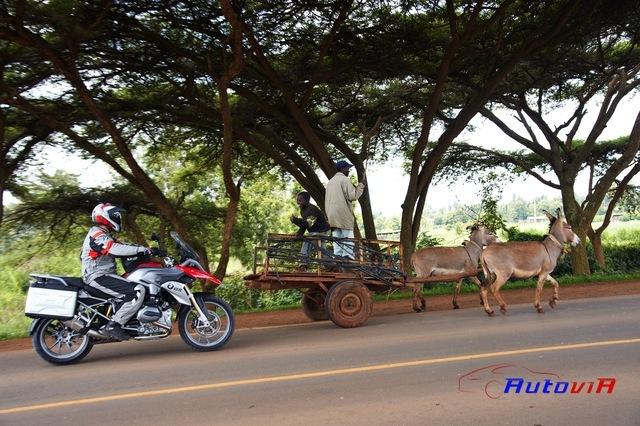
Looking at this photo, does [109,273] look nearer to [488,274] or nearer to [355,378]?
[355,378]

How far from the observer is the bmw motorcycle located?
833 centimetres

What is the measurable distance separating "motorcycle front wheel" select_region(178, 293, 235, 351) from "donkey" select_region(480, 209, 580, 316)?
4.85 metres

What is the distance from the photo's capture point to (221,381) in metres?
7.08

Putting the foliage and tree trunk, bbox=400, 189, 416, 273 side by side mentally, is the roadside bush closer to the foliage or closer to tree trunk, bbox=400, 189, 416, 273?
tree trunk, bbox=400, 189, 416, 273

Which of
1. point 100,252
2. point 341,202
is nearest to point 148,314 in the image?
point 100,252

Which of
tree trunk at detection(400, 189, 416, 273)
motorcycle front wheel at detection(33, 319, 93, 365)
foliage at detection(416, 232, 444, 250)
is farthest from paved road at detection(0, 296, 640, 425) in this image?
foliage at detection(416, 232, 444, 250)

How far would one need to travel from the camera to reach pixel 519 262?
11.3m

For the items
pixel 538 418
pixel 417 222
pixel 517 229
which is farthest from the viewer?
pixel 517 229

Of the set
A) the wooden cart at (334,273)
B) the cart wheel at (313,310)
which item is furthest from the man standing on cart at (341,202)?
the cart wheel at (313,310)

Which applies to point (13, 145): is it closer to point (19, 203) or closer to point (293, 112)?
point (19, 203)

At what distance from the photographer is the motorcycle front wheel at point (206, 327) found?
29.4 feet

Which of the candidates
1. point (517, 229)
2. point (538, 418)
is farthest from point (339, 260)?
point (517, 229)

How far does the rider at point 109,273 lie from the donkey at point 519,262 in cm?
624

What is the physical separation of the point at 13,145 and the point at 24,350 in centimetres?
1004
